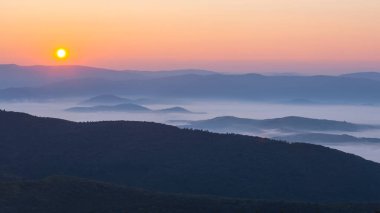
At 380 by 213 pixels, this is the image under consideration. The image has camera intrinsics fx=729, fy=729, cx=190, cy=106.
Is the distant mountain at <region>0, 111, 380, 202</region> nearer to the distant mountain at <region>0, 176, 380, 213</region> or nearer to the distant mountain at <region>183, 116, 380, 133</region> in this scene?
the distant mountain at <region>0, 176, 380, 213</region>

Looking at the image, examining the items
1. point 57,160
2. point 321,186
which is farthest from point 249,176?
point 57,160

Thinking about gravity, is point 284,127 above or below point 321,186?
above

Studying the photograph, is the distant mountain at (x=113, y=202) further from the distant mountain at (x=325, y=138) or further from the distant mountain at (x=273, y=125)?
the distant mountain at (x=273, y=125)

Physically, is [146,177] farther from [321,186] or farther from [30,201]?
[30,201]

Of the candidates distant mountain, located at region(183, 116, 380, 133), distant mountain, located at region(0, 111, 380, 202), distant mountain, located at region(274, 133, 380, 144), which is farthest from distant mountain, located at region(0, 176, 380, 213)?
distant mountain, located at region(183, 116, 380, 133)

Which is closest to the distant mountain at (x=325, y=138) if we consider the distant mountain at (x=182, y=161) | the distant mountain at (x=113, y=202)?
the distant mountain at (x=182, y=161)

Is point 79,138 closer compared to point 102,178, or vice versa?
point 102,178

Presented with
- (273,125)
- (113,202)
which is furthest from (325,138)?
(113,202)
